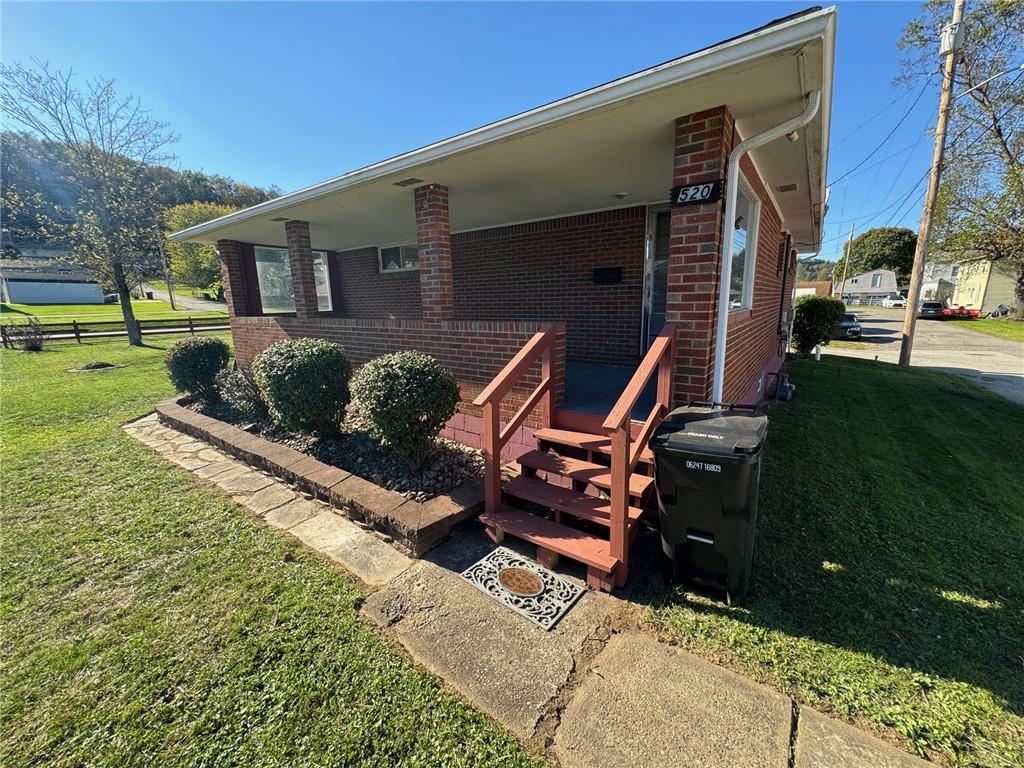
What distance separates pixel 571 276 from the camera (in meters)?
6.70

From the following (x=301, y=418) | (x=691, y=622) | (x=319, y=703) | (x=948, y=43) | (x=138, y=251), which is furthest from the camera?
(x=138, y=251)

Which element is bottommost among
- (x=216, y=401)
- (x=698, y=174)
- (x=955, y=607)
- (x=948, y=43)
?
(x=955, y=607)

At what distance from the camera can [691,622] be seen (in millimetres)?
2375

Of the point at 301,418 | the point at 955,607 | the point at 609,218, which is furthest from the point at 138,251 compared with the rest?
the point at 955,607

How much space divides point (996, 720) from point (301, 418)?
17.3 feet

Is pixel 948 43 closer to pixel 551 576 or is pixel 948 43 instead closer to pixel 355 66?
pixel 355 66

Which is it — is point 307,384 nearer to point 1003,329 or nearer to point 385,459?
point 385,459

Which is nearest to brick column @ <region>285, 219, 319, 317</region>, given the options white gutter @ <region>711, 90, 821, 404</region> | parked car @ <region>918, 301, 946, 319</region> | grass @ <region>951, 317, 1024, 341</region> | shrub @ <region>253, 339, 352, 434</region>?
shrub @ <region>253, 339, 352, 434</region>

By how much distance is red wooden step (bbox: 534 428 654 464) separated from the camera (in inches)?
127

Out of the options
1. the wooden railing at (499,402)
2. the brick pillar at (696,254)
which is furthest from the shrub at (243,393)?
the brick pillar at (696,254)

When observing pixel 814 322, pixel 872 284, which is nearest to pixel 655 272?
pixel 814 322

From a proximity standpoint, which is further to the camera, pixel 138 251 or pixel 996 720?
pixel 138 251

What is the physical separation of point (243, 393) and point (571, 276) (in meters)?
5.17

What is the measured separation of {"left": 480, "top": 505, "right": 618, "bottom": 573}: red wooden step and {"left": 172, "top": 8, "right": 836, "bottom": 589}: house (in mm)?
15
